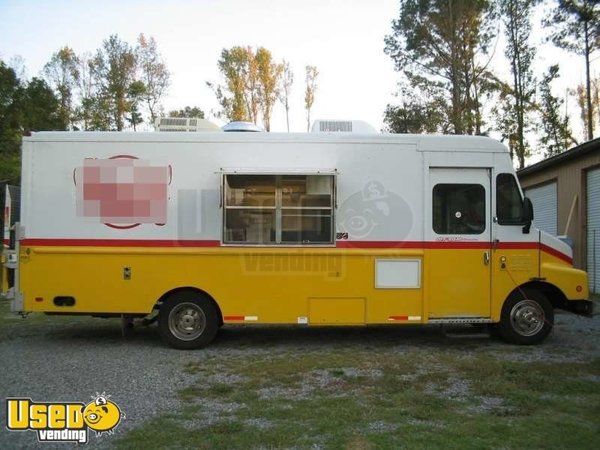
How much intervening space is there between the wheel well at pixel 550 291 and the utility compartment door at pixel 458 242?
640 mm

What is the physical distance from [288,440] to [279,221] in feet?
12.5

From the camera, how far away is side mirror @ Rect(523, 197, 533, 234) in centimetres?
782

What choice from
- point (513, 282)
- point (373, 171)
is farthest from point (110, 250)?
point (513, 282)

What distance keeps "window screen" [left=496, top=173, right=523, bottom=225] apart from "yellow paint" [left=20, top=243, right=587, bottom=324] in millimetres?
491

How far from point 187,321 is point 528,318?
5051 mm

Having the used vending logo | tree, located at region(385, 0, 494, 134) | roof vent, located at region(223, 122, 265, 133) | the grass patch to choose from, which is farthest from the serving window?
tree, located at region(385, 0, 494, 134)

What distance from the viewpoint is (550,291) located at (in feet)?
27.0

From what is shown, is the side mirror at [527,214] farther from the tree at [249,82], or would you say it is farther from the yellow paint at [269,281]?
the tree at [249,82]

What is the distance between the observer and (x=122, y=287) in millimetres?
7684

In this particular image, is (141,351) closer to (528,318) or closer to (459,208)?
(459,208)

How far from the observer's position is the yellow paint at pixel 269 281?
7660 mm

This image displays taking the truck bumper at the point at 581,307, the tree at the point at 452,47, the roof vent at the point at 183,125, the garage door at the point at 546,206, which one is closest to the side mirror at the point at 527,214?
the truck bumper at the point at 581,307

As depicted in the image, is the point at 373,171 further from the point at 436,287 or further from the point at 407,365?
the point at 407,365

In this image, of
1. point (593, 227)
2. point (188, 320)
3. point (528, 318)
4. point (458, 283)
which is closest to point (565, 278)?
point (528, 318)
